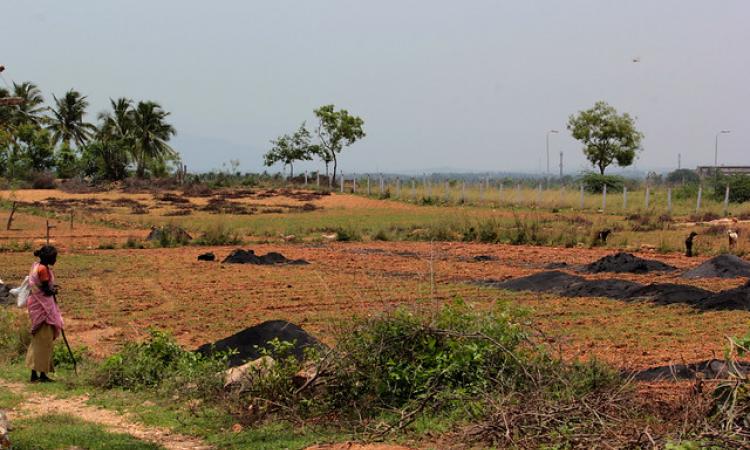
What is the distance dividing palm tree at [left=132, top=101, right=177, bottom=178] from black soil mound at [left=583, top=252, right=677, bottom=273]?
52.2 metres

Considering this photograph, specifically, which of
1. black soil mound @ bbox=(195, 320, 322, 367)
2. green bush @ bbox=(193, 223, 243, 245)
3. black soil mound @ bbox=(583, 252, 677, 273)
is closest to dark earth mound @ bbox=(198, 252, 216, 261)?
green bush @ bbox=(193, 223, 243, 245)

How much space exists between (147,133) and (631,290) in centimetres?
5584

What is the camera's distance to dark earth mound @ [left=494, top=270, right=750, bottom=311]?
46.1 ft

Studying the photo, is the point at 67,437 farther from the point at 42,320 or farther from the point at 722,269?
the point at 722,269

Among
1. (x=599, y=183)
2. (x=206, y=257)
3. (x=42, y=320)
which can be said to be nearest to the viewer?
(x=42, y=320)

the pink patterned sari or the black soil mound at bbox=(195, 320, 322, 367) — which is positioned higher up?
the pink patterned sari

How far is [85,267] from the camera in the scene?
20.9m

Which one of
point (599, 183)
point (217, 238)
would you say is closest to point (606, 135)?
point (599, 183)

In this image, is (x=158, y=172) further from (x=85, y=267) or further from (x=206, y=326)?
(x=206, y=326)

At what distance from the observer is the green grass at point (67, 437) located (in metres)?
6.86

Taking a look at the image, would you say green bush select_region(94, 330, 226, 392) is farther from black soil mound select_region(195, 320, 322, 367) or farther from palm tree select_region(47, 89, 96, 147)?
palm tree select_region(47, 89, 96, 147)

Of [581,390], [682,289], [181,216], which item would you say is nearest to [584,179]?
[181,216]

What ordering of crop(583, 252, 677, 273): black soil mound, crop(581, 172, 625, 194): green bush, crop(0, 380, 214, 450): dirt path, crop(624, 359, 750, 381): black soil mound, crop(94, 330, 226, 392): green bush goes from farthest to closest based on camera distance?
crop(581, 172, 625, 194): green bush < crop(583, 252, 677, 273): black soil mound < crop(94, 330, 226, 392): green bush < crop(624, 359, 750, 381): black soil mound < crop(0, 380, 214, 450): dirt path

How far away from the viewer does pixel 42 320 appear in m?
9.53
